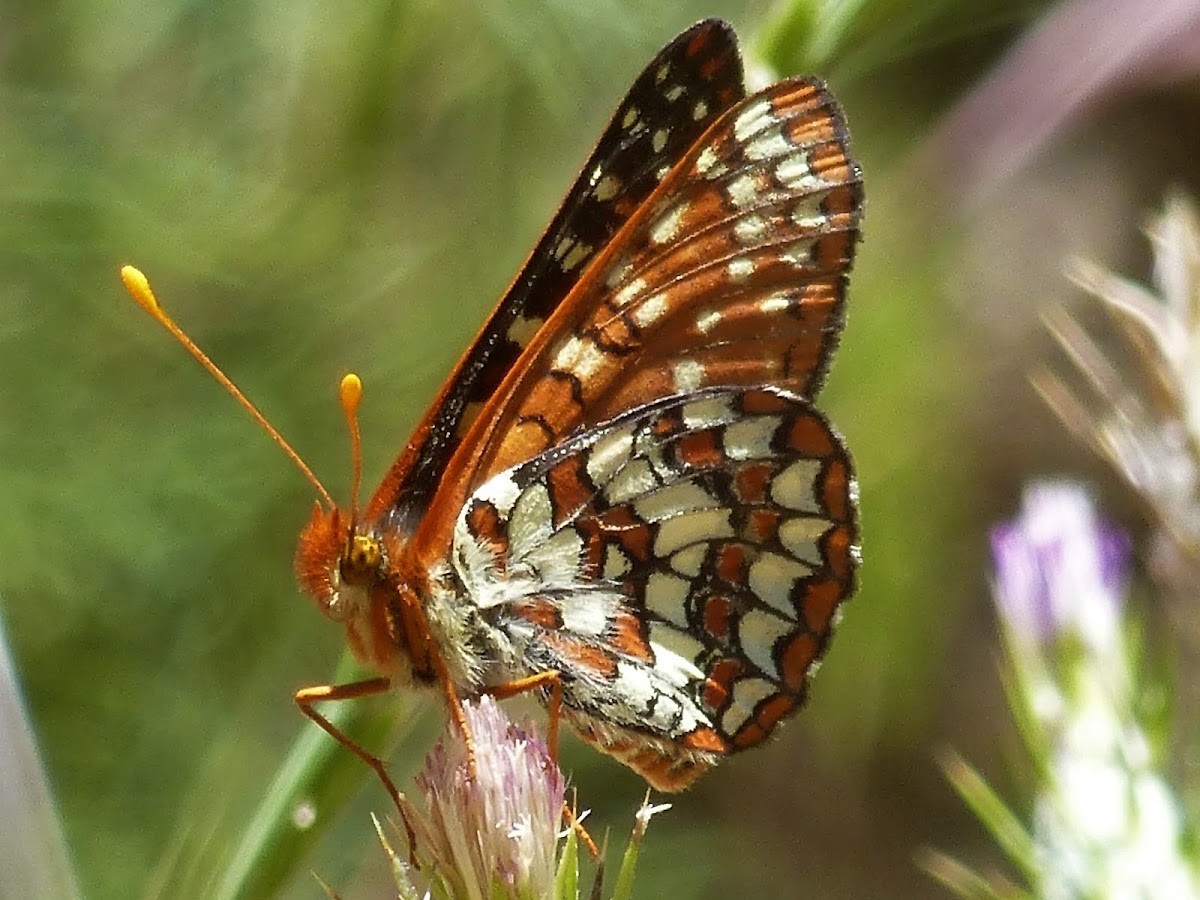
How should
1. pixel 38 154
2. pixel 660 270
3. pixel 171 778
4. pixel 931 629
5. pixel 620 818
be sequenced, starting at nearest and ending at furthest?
pixel 660 270 < pixel 38 154 < pixel 171 778 < pixel 620 818 < pixel 931 629

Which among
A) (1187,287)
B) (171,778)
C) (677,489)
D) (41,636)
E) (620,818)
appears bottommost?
(620,818)

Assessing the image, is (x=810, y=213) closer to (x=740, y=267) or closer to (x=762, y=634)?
(x=740, y=267)

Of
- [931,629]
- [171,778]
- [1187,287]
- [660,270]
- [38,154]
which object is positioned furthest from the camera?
[931,629]

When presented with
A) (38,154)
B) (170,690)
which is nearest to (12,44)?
(38,154)

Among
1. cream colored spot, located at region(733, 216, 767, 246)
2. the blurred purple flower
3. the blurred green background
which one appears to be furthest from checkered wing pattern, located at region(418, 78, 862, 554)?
the blurred green background

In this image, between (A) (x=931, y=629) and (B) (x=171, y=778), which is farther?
(A) (x=931, y=629)

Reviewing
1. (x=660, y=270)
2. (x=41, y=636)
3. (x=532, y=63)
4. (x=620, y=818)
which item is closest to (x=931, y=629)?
(x=620, y=818)

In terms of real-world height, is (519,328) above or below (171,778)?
above

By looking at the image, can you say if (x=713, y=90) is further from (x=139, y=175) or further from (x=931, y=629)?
(x=931, y=629)
